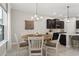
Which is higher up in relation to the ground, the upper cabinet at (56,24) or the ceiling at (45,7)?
the ceiling at (45,7)

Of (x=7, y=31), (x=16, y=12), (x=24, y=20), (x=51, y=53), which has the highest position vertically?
(x=16, y=12)

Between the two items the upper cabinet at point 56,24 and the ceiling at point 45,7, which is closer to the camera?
the ceiling at point 45,7

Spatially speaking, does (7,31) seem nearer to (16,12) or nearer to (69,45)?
(16,12)

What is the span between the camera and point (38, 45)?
4059mm

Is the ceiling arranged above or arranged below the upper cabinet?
above

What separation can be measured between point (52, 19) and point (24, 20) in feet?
8.89

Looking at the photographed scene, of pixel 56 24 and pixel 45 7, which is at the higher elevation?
pixel 45 7

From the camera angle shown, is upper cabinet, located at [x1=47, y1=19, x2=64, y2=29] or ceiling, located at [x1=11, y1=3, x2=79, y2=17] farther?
upper cabinet, located at [x1=47, y1=19, x2=64, y2=29]

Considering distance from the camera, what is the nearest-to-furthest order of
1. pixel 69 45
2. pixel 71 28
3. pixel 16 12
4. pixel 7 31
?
pixel 7 31, pixel 69 45, pixel 16 12, pixel 71 28

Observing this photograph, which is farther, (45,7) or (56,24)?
(56,24)

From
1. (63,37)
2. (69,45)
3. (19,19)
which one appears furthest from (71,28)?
(19,19)

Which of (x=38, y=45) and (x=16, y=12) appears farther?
(x=16, y=12)

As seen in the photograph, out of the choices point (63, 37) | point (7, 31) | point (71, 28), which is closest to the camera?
point (7, 31)

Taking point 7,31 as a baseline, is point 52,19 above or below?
above
